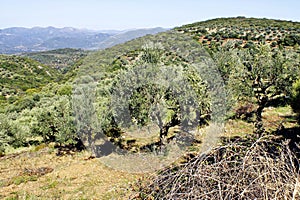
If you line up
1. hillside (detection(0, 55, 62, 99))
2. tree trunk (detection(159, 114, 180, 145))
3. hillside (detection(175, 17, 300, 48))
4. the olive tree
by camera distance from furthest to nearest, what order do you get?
hillside (detection(0, 55, 62, 99)), hillside (detection(175, 17, 300, 48)), the olive tree, tree trunk (detection(159, 114, 180, 145))

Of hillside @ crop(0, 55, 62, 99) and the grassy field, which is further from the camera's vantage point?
hillside @ crop(0, 55, 62, 99)

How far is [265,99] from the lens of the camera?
629 inches

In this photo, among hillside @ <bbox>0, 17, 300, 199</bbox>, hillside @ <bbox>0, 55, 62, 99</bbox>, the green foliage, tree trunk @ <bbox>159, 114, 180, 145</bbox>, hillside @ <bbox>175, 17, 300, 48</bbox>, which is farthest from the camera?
hillside @ <bbox>0, 55, 62, 99</bbox>

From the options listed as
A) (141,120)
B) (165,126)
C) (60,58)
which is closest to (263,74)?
(165,126)

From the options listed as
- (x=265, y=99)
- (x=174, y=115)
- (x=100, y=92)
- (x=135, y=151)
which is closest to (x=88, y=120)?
(x=100, y=92)

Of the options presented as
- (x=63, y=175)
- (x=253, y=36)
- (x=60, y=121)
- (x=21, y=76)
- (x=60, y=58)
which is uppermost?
(x=253, y=36)

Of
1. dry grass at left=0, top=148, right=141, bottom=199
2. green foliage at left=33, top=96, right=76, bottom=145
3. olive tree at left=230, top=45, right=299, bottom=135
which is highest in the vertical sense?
olive tree at left=230, top=45, right=299, bottom=135

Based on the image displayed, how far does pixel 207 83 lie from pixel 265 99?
380 centimetres

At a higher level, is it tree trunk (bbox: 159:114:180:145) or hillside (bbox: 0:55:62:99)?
tree trunk (bbox: 159:114:180:145)

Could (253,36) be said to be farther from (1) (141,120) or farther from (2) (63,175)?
(2) (63,175)

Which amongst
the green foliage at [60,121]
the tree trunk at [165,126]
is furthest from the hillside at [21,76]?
the tree trunk at [165,126]

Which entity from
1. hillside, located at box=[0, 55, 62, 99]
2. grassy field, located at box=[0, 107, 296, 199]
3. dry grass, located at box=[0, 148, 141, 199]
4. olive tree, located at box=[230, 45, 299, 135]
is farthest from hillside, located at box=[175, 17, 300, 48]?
hillside, located at box=[0, 55, 62, 99]

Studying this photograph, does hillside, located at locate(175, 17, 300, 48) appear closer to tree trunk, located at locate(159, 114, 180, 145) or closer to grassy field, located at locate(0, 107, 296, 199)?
grassy field, located at locate(0, 107, 296, 199)

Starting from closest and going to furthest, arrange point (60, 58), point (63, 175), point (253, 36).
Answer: point (63, 175) < point (253, 36) < point (60, 58)
